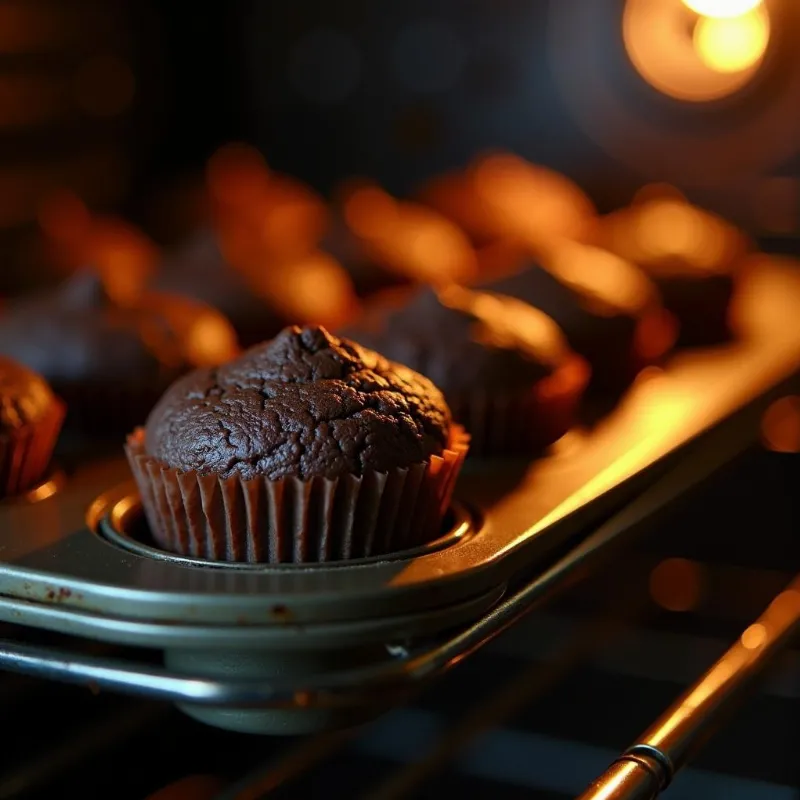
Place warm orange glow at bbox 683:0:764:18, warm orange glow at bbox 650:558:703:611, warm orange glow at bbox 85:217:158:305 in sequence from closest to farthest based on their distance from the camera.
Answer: warm orange glow at bbox 85:217:158:305
warm orange glow at bbox 683:0:764:18
warm orange glow at bbox 650:558:703:611

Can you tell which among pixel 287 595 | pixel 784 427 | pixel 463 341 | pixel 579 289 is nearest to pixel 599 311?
pixel 579 289

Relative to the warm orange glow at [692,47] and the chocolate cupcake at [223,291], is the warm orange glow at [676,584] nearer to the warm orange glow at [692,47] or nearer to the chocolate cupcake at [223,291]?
the warm orange glow at [692,47]

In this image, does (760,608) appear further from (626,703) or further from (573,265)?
(573,265)

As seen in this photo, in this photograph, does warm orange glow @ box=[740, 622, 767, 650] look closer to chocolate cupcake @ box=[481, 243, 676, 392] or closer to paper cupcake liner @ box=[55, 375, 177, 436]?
chocolate cupcake @ box=[481, 243, 676, 392]

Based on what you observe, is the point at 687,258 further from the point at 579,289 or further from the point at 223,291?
the point at 223,291

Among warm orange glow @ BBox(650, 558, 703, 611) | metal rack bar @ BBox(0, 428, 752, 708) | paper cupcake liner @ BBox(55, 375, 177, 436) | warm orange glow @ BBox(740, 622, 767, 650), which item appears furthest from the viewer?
warm orange glow @ BBox(650, 558, 703, 611)

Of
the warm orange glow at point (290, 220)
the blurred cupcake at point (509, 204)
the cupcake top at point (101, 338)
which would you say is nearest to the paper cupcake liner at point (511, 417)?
the cupcake top at point (101, 338)

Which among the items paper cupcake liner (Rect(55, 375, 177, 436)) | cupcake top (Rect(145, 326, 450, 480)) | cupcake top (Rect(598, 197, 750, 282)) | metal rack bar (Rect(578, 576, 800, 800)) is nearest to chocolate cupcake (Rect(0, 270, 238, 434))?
paper cupcake liner (Rect(55, 375, 177, 436))
